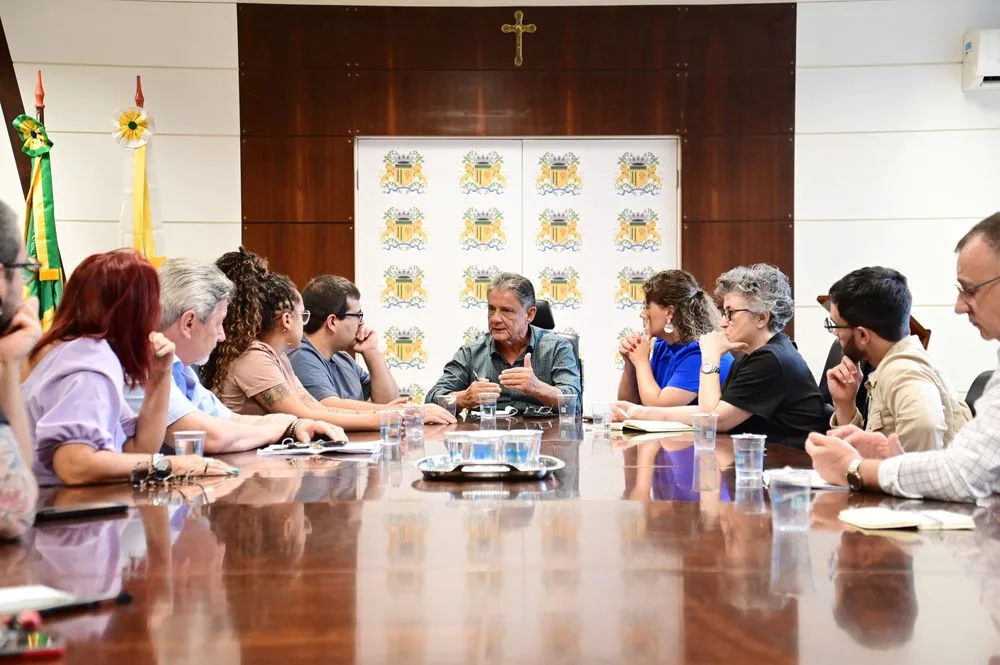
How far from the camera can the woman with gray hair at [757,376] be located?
366 cm

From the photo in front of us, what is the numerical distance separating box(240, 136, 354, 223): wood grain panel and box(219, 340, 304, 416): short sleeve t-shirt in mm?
2983

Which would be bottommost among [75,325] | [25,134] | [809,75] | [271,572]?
[271,572]

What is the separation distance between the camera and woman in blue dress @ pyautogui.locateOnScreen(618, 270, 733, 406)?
4465mm

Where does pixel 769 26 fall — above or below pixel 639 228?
above

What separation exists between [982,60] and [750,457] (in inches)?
203

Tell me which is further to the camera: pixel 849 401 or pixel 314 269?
pixel 314 269

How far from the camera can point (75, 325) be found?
93.4 inches

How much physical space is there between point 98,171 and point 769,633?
20.2 feet

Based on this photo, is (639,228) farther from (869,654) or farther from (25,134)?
(869,654)

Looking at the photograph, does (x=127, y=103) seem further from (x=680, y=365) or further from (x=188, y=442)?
(x=188, y=442)

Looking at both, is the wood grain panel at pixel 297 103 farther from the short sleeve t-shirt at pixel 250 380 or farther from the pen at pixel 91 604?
the pen at pixel 91 604

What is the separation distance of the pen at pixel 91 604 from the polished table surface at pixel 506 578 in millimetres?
25

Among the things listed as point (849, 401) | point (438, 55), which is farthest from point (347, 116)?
point (849, 401)

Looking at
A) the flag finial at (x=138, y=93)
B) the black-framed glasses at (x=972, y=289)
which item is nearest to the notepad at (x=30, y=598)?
the black-framed glasses at (x=972, y=289)
